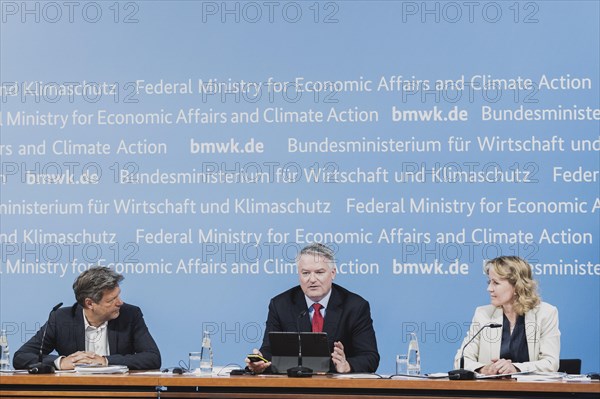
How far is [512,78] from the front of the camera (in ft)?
19.3

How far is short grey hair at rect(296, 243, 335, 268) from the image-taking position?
5.45 meters

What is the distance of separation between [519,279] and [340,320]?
0.95 meters

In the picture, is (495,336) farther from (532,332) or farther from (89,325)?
(89,325)

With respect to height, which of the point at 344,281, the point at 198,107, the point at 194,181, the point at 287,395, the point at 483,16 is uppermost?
the point at 483,16

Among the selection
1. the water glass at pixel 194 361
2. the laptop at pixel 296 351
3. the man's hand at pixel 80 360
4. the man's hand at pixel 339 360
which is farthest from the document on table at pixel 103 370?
the man's hand at pixel 339 360

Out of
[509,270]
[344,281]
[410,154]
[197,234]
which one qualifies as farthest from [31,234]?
[509,270]

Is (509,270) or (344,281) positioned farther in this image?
(344,281)

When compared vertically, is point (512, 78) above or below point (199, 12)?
below

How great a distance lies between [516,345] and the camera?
206 inches

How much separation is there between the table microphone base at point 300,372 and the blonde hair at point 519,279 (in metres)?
1.22

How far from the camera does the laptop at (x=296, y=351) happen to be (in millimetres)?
4727

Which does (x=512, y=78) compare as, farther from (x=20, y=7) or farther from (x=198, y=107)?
(x=20, y=7)

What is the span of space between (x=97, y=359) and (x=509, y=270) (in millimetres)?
2108

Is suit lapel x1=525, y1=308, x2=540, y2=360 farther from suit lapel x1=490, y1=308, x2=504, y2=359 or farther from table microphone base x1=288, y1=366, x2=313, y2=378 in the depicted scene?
table microphone base x1=288, y1=366, x2=313, y2=378
